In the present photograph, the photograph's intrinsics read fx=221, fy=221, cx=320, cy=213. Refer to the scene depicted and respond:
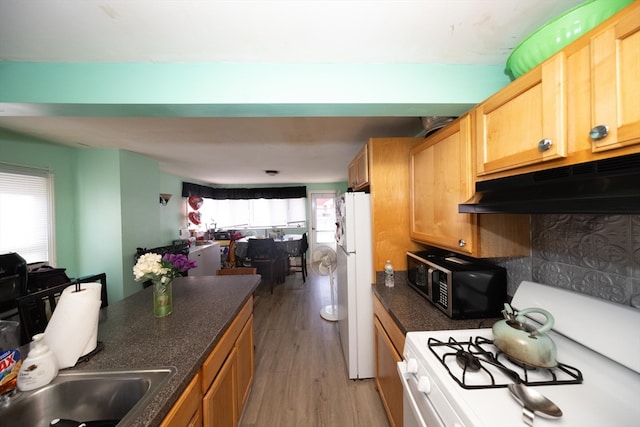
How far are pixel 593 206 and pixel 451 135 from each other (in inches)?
29.9

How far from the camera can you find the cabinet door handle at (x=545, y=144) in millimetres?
720

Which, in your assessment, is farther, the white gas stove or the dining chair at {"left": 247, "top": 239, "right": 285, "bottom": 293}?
the dining chair at {"left": 247, "top": 239, "right": 285, "bottom": 293}

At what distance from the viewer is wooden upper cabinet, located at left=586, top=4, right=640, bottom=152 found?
55 cm

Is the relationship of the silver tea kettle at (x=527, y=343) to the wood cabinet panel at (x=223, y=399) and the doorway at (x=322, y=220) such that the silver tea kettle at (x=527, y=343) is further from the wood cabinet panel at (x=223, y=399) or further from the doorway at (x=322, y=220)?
the doorway at (x=322, y=220)

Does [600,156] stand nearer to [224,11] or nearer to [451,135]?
[451,135]

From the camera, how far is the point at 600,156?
62cm

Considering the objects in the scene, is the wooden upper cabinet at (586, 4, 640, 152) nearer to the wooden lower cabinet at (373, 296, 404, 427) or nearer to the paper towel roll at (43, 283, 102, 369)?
the wooden lower cabinet at (373, 296, 404, 427)

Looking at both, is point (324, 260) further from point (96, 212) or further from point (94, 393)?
point (96, 212)

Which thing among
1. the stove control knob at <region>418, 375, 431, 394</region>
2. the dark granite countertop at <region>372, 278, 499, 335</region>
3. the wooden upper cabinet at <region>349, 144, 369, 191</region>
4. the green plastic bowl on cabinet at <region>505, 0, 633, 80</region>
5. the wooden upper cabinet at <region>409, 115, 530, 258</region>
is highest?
the green plastic bowl on cabinet at <region>505, 0, 633, 80</region>

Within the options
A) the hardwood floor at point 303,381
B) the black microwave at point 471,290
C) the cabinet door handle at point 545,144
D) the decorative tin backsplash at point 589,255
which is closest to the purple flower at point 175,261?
the hardwood floor at point 303,381

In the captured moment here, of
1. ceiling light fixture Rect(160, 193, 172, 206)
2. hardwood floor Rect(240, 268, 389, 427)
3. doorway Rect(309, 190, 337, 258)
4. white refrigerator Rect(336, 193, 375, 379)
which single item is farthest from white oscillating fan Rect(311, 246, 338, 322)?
doorway Rect(309, 190, 337, 258)

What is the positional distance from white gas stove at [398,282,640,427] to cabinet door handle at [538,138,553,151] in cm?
63

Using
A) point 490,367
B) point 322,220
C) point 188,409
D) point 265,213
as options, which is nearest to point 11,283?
point 188,409

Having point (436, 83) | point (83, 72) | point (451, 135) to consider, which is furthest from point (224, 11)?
point (451, 135)
